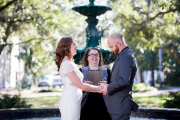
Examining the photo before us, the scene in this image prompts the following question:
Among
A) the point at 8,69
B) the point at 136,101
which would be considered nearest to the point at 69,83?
the point at 136,101

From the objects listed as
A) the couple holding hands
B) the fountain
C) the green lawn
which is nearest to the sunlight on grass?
the green lawn

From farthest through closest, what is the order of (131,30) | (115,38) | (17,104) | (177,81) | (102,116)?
(177,81) → (131,30) → (17,104) → (102,116) → (115,38)

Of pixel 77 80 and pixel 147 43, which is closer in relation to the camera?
pixel 77 80

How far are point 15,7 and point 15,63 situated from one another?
26829 mm

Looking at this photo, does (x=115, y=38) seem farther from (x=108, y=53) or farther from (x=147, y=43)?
(x=147, y=43)

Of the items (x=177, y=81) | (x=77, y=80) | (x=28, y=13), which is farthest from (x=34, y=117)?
(x=177, y=81)

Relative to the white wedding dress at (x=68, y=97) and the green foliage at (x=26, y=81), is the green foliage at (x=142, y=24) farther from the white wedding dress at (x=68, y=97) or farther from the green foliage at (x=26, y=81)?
the green foliage at (x=26, y=81)

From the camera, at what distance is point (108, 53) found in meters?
6.84

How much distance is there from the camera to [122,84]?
138 inches

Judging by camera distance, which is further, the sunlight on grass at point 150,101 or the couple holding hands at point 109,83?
the sunlight on grass at point 150,101

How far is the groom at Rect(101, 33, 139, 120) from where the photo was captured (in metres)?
3.51

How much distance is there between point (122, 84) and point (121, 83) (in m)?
0.02

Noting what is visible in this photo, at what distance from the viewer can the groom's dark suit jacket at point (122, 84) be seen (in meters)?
3.51

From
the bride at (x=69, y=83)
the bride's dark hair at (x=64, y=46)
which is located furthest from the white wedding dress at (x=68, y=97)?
the bride's dark hair at (x=64, y=46)
